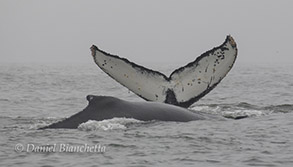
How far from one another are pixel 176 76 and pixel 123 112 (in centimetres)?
189

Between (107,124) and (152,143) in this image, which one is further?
(107,124)

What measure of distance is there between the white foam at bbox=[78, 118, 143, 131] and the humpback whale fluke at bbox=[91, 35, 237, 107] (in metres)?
1.45

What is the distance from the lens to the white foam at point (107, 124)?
8.39 m

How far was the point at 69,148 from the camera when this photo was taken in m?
7.62

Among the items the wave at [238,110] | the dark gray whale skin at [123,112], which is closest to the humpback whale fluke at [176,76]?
the dark gray whale skin at [123,112]

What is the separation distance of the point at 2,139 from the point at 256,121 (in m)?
4.38

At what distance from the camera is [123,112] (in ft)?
28.7

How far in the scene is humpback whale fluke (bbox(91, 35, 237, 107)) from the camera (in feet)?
33.2

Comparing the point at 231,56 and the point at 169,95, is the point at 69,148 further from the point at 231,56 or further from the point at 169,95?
the point at 231,56

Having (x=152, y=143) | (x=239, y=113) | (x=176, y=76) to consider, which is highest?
(x=176, y=76)

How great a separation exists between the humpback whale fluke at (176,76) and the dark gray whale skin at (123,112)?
64 cm

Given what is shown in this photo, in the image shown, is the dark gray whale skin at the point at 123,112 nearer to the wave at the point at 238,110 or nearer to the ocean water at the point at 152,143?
the ocean water at the point at 152,143

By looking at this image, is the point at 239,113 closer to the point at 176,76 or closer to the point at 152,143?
the point at 176,76

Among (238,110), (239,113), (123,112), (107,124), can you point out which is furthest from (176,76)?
(238,110)
